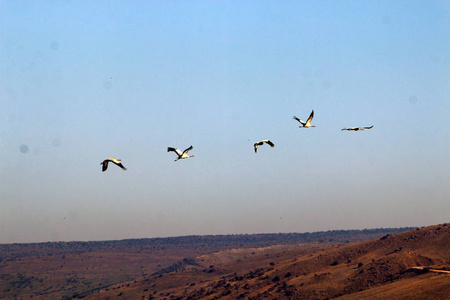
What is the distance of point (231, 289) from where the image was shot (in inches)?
5153

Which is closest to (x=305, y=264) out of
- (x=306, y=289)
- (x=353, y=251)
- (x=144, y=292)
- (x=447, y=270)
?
(x=353, y=251)

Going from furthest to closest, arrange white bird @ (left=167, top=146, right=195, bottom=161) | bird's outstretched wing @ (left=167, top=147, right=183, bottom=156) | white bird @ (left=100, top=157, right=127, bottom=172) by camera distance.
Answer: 1. white bird @ (left=167, top=146, right=195, bottom=161)
2. bird's outstretched wing @ (left=167, top=147, right=183, bottom=156)
3. white bird @ (left=100, top=157, right=127, bottom=172)

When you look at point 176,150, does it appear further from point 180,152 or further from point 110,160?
point 110,160

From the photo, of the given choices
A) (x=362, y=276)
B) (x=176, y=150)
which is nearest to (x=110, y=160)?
(x=176, y=150)

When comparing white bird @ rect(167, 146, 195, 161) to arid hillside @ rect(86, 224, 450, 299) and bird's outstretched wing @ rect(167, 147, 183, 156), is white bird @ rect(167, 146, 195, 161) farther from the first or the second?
arid hillside @ rect(86, 224, 450, 299)

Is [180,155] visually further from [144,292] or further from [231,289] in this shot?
[144,292]

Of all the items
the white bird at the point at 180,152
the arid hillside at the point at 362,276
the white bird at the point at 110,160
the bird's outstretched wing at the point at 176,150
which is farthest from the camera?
the arid hillside at the point at 362,276

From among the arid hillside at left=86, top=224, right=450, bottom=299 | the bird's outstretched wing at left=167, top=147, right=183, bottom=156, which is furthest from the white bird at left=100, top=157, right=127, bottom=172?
the arid hillside at left=86, top=224, right=450, bottom=299

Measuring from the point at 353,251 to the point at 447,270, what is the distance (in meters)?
43.2

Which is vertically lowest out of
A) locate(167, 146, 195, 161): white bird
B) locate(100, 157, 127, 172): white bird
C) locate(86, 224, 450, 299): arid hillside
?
locate(86, 224, 450, 299): arid hillside

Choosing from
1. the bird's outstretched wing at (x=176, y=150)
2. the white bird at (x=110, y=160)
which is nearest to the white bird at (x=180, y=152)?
the bird's outstretched wing at (x=176, y=150)

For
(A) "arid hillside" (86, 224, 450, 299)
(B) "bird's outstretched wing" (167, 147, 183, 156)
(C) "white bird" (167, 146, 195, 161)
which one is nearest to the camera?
(B) "bird's outstretched wing" (167, 147, 183, 156)

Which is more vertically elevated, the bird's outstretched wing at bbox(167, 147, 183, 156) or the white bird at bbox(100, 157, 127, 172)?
the bird's outstretched wing at bbox(167, 147, 183, 156)

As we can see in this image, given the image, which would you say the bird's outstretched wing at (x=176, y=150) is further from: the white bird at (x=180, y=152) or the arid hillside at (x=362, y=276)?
the arid hillside at (x=362, y=276)
